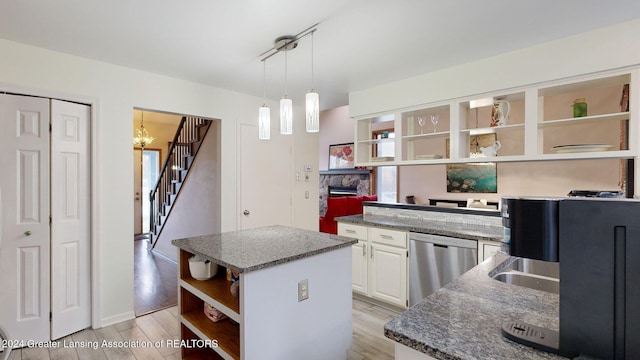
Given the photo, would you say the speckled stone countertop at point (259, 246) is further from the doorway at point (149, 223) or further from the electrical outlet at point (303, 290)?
the doorway at point (149, 223)

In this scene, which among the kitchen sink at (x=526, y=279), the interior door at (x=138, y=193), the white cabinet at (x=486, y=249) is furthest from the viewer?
the interior door at (x=138, y=193)

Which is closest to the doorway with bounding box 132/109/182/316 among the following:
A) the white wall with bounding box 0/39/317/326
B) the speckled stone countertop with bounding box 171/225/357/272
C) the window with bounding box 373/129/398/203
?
the white wall with bounding box 0/39/317/326

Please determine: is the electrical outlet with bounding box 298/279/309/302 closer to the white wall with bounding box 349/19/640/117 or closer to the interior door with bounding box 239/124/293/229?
the interior door with bounding box 239/124/293/229

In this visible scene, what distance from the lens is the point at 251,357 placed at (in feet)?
5.00

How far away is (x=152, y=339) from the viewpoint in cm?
253

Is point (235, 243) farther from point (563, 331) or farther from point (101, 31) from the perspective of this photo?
→ point (101, 31)

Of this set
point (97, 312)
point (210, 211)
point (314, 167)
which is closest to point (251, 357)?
point (97, 312)

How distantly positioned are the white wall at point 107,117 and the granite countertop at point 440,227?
2288 millimetres

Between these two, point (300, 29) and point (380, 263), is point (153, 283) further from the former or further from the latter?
point (300, 29)

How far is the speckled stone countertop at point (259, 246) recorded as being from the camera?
1.59 meters

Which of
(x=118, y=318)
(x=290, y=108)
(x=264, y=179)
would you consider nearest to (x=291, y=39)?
(x=290, y=108)

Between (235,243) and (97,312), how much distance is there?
72.1 inches

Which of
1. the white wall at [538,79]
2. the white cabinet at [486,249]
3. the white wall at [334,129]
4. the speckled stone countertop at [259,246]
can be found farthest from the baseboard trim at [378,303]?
the white wall at [334,129]

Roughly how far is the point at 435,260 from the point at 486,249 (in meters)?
0.45
